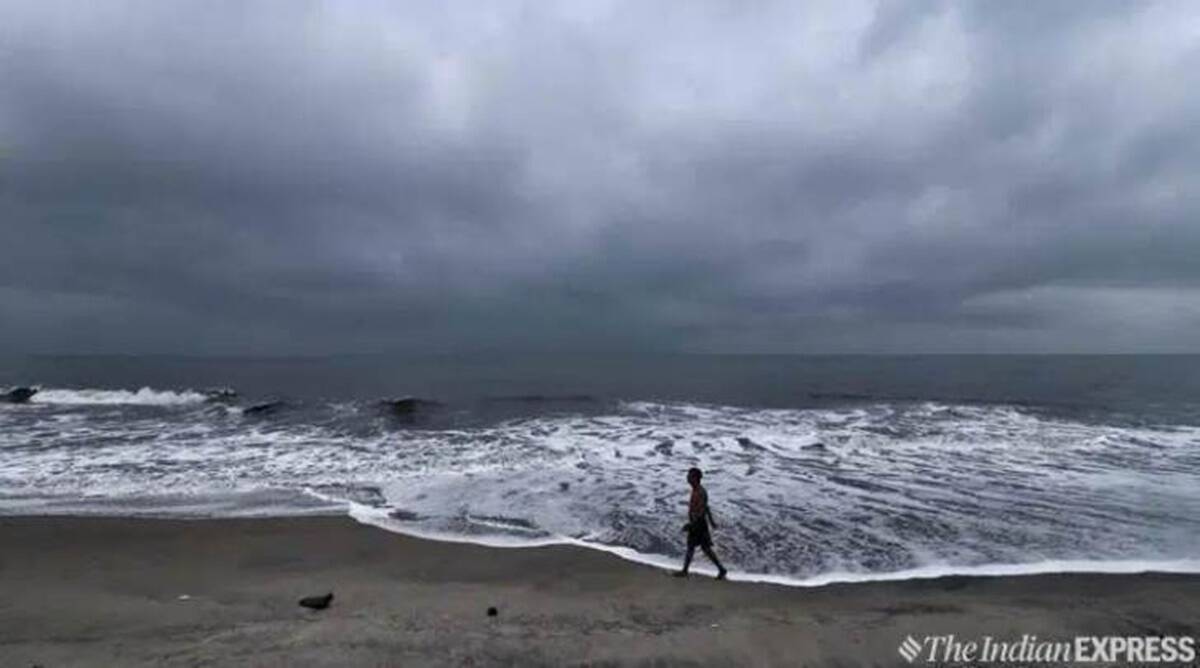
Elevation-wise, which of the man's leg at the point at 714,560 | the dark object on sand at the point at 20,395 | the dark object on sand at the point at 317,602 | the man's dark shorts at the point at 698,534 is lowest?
the dark object on sand at the point at 20,395

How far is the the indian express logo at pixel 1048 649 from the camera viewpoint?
24.0ft

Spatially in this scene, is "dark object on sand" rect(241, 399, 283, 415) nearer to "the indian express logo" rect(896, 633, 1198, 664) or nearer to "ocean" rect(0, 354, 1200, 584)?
"ocean" rect(0, 354, 1200, 584)

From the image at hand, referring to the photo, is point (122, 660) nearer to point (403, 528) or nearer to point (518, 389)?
point (403, 528)

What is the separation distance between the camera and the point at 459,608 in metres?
8.90

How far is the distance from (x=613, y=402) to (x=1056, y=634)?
115ft

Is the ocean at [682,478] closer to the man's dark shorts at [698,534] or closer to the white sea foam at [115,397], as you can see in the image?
the man's dark shorts at [698,534]

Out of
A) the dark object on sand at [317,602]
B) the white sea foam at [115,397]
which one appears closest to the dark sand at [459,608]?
the dark object on sand at [317,602]

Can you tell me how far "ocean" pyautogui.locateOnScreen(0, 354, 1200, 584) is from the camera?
40.2 ft

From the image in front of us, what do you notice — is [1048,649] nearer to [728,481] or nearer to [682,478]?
[728,481]

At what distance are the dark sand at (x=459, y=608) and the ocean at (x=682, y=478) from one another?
3.52 ft

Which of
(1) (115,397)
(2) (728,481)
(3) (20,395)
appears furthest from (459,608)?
(3) (20,395)

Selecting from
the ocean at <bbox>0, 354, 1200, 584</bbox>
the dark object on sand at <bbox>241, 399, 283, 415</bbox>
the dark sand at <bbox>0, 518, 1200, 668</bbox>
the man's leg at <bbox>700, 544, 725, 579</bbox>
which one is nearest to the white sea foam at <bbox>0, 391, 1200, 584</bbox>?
the ocean at <bbox>0, 354, 1200, 584</bbox>

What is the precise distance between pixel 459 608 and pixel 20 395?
159ft

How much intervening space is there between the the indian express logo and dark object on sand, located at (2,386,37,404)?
4980cm
